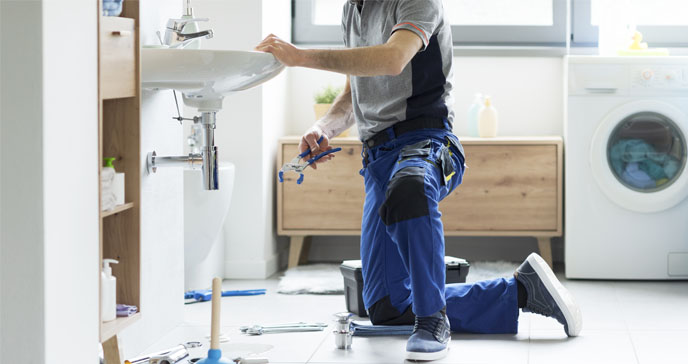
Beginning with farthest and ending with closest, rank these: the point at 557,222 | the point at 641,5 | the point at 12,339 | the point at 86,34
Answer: the point at 641,5
the point at 557,222
the point at 86,34
the point at 12,339

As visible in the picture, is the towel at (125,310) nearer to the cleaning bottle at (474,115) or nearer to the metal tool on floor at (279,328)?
the metal tool on floor at (279,328)

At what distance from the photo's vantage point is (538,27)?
4.55 meters

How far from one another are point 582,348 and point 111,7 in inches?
61.8

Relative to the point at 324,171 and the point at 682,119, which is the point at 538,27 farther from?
the point at 324,171

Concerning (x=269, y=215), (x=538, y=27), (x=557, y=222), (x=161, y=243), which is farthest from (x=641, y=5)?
(x=161, y=243)

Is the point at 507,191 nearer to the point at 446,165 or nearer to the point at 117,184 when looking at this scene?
the point at 446,165

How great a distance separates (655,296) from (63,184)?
247 cm

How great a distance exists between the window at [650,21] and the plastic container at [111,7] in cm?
273

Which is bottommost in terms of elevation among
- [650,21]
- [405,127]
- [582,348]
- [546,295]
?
[582,348]

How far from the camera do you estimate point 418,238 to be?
2467mm

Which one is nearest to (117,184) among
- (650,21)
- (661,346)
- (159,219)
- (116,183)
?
(116,183)

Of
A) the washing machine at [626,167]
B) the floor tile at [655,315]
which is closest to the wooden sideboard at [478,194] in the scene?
the washing machine at [626,167]

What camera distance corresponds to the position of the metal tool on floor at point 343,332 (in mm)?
2627

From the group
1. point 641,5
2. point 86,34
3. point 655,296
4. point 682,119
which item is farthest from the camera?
point 641,5
